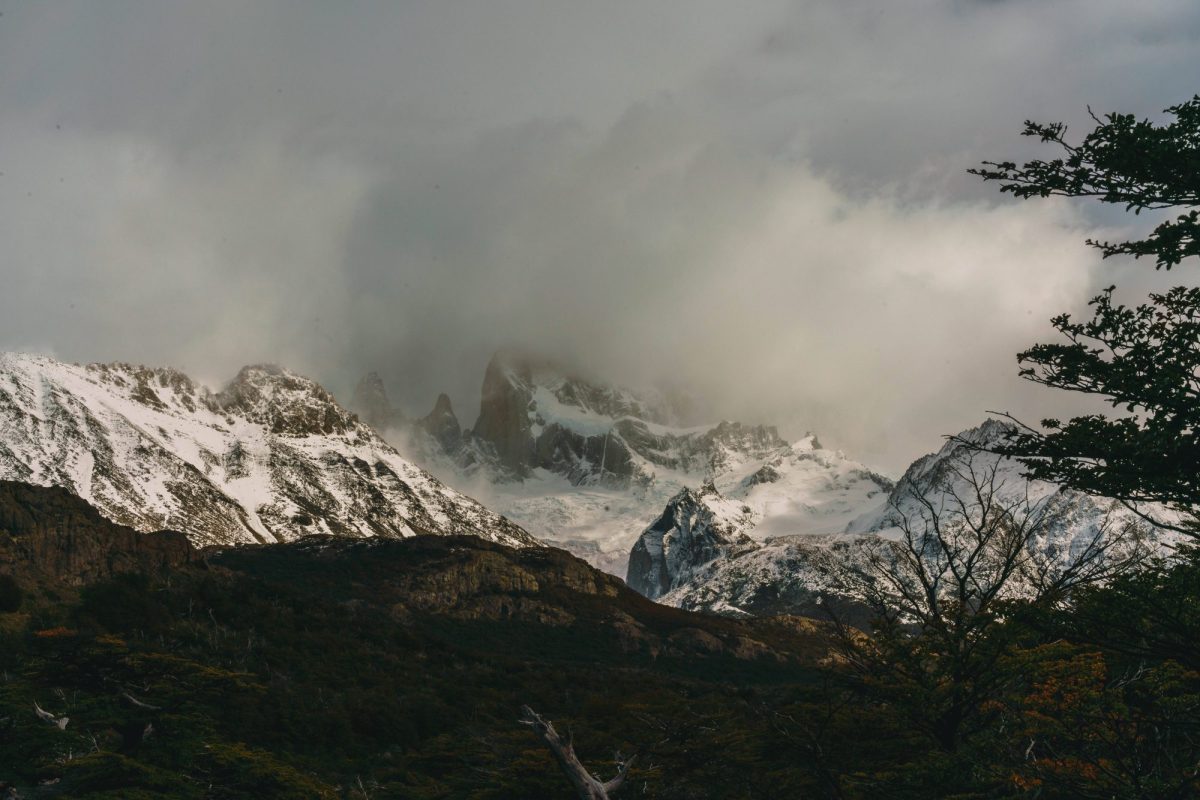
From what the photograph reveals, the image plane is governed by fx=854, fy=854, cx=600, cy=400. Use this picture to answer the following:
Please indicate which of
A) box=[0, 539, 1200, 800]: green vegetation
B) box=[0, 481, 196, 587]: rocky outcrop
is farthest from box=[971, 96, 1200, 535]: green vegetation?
box=[0, 481, 196, 587]: rocky outcrop

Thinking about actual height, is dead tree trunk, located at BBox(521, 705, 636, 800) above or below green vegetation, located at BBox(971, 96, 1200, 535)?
below

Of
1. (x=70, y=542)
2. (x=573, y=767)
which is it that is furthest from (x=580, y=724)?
(x=70, y=542)

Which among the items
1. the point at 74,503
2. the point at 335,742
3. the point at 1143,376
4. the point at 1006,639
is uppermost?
the point at 74,503

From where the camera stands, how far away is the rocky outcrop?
412 ft

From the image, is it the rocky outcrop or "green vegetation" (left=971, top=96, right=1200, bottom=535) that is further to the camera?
the rocky outcrop

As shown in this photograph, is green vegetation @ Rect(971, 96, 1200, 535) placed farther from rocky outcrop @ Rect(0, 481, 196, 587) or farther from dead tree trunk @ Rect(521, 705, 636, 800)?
rocky outcrop @ Rect(0, 481, 196, 587)

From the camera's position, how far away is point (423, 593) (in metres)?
190

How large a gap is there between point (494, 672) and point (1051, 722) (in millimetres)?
101526

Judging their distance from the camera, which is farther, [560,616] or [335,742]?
[560,616]

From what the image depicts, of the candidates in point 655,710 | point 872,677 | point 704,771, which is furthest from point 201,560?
point 872,677

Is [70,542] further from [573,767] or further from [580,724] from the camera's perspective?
[573,767]

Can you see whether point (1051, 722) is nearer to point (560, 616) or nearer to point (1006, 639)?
point (1006, 639)

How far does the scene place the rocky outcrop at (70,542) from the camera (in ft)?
412

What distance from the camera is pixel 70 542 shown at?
5379 inches
